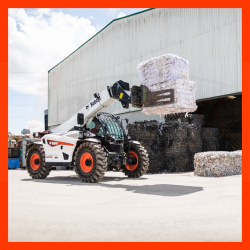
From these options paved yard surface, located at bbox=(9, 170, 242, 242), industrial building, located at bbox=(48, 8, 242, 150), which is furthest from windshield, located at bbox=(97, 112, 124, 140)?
industrial building, located at bbox=(48, 8, 242, 150)

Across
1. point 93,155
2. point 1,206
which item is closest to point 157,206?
point 1,206

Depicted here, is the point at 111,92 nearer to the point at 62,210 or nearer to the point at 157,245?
the point at 62,210

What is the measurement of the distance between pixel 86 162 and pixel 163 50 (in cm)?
1010

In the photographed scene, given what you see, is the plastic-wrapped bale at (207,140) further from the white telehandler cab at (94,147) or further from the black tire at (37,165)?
the black tire at (37,165)

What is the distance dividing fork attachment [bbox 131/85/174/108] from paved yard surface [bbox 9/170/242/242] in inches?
84.7

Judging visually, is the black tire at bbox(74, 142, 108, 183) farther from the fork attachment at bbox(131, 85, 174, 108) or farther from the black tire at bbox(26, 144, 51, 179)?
the fork attachment at bbox(131, 85, 174, 108)

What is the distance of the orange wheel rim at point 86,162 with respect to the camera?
8.77m

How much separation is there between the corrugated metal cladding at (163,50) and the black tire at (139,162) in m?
5.97

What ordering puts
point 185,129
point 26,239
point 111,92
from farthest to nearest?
point 185,129, point 111,92, point 26,239

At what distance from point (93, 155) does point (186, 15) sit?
10.4 metres

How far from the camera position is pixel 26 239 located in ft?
10.7

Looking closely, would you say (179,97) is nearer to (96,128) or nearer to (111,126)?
A: (111,126)

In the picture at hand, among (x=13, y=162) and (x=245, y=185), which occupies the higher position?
(x=245, y=185)

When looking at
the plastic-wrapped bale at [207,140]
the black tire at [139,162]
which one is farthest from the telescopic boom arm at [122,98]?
the plastic-wrapped bale at [207,140]
